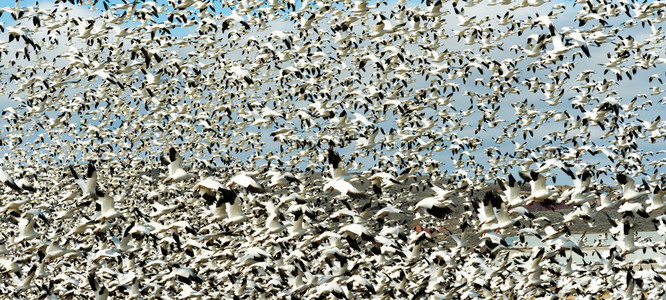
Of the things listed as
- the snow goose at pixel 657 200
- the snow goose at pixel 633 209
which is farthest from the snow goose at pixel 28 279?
the snow goose at pixel 657 200

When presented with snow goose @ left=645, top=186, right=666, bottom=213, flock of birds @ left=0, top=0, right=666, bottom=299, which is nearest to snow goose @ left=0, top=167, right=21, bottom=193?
flock of birds @ left=0, top=0, right=666, bottom=299

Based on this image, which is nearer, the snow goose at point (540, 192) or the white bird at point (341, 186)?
the white bird at point (341, 186)

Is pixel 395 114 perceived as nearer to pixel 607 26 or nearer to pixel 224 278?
pixel 607 26

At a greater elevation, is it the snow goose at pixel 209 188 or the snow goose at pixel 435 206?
the snow goose at pixel 209 188

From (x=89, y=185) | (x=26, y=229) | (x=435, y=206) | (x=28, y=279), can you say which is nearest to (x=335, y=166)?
(x=435, y=206)

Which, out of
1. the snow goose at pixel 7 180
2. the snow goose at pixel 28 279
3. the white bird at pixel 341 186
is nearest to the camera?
the snow goose at pixel 7 180

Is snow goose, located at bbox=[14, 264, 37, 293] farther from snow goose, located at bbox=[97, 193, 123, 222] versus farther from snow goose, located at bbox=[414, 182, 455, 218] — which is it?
snow goose, located at bbox=[414, 182, 455, 218]

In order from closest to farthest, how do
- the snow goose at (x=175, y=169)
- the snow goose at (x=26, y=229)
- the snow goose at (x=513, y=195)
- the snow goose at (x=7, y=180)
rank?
the snow goose at (x=7, y=180) < the snow goose at (x=175, y=169) < the snow goose at (x=513, y=195) < the snow goose at (x=26, y=229)

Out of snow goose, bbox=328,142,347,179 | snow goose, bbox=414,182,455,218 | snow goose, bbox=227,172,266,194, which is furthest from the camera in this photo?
snow goose, bbox=328,142,347,179

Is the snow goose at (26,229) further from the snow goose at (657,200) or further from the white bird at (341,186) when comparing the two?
the snow goose at (657,200)

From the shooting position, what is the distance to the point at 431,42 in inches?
1367

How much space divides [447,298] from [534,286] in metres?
3.44

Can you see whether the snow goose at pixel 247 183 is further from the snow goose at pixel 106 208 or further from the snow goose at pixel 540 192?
the snow goose at pixel 540 192

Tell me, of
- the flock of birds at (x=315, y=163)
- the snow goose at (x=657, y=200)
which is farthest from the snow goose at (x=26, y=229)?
the snow goose at (x=657, y=200)
